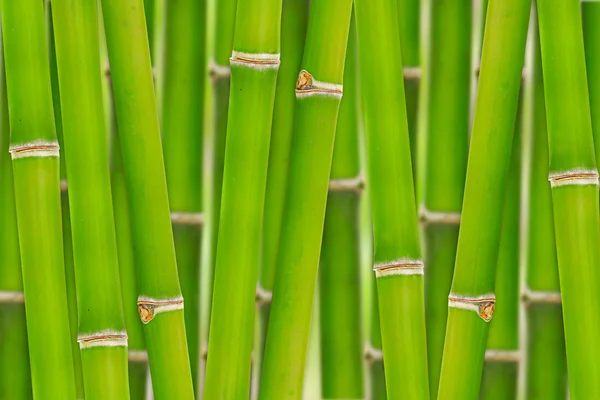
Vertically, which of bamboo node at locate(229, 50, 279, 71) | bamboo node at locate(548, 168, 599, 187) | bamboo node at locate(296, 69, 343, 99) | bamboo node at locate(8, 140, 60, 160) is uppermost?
bamboo node at locate(229, 50, 279, 71)

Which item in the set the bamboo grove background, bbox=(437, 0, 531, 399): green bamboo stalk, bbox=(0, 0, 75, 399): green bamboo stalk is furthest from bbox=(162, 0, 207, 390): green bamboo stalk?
bbox=(437, 0, 531, 399): green bamboo stalk

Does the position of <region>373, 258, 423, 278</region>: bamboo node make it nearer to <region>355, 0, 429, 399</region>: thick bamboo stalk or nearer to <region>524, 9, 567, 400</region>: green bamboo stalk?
<region>355, 0, 429, 399</region>: thick bamboo stalk

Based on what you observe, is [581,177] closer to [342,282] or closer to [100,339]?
[342,282]

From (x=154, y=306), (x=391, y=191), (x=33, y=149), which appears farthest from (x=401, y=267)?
(x=33, y=149)

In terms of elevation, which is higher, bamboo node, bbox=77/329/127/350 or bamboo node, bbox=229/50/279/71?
bamboo node, bbox=229/50/279/71

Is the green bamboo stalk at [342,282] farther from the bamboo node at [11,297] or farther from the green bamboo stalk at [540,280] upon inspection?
the bamboo node at [11,297]

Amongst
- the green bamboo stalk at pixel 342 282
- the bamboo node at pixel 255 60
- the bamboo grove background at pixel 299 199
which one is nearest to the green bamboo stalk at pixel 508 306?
the bamboo grove background at pixel 299 199
